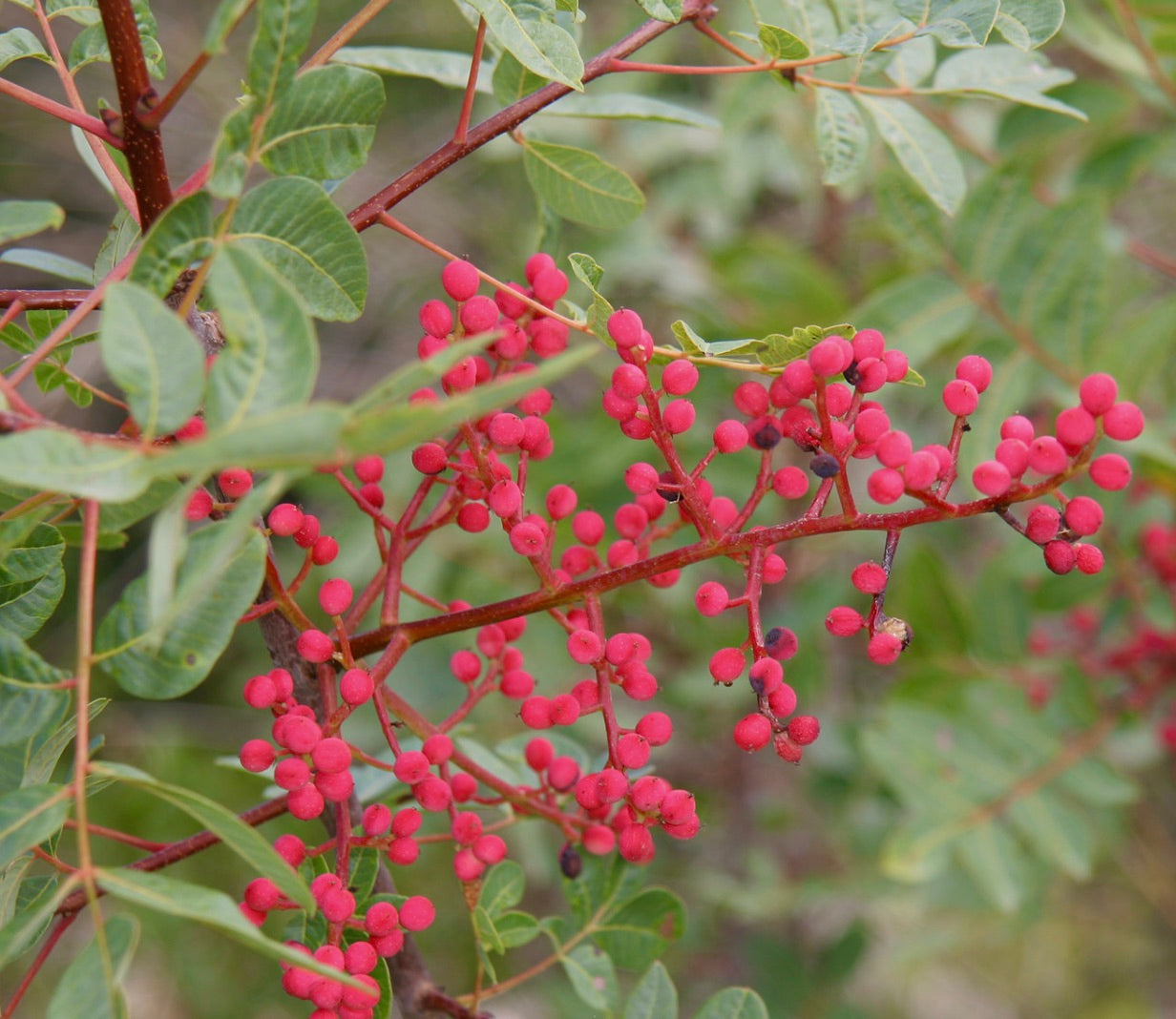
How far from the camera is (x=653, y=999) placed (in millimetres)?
855

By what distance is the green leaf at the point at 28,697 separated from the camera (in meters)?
0.62

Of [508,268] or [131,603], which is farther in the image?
[508,268]

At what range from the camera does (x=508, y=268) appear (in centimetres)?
235

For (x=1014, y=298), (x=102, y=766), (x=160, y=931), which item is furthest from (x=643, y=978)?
(x=160, y=931)

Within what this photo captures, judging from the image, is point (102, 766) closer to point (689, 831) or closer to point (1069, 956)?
point (689, 831)

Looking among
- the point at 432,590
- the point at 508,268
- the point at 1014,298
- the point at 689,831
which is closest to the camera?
the point at 689,831

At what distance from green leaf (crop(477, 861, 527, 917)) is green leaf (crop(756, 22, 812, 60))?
2.07 ft

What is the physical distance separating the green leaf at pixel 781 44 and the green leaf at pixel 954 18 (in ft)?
0.29

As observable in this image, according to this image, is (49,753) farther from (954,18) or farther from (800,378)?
(954,18)

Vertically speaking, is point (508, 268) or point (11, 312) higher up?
point (11, 312)

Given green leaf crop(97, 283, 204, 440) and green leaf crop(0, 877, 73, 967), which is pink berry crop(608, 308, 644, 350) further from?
green leaf crop(0, 877, 73, 967)

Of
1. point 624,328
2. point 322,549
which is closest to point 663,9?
point 624,328

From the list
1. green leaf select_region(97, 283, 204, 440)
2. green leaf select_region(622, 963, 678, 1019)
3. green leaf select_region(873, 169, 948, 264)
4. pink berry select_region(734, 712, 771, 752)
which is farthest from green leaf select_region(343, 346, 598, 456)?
green leaf select_region(873, 169, 948, 264)

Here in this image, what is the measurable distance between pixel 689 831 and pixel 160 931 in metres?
1.74
